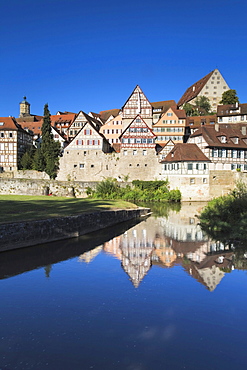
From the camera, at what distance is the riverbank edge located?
56.1 ft

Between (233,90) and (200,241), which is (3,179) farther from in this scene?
(233,90)

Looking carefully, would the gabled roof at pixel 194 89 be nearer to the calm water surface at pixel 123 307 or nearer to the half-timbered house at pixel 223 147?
the half-timbered house at pixel 223 147

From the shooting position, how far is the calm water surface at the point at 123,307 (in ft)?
27.5

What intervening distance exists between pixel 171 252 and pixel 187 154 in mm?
30710

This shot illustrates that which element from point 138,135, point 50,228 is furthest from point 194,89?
point 50,228

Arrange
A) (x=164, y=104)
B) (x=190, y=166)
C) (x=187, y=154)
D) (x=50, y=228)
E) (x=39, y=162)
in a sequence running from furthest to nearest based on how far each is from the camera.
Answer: (x=164, y=104)
(x=39, y=162)
(x=187, y=154)
(x=190, y=166)
(x=50, y=228)

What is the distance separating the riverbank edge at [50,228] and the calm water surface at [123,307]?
618 mm

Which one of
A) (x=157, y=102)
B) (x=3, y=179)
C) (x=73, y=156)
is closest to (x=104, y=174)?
(x=73, y=156)

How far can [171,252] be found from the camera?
19.1 metres

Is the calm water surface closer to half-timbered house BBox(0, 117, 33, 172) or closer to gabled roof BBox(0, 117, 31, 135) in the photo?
half-timbered house BBox(0, 117, 33, 172)

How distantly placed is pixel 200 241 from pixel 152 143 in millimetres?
33439

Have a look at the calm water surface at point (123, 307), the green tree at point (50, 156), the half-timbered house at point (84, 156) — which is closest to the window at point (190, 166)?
the half-timbered house at point (84, 156)

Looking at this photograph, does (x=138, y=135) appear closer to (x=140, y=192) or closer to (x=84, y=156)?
(x=84, y=156)

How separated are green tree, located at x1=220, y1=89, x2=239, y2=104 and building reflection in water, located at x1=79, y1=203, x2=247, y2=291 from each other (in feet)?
224
